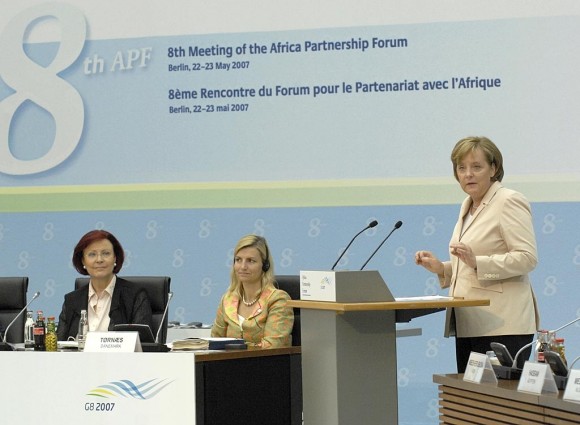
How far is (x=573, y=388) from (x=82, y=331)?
7.08ft

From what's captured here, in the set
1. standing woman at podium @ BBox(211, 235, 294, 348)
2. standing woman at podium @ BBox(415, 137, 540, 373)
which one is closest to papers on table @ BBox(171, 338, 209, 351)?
standing woman at podium @ BBox(211, 235, 294, 348)

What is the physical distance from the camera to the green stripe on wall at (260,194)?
5277 millimetres

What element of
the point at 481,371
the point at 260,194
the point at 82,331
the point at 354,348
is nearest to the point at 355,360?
the point at 354,348

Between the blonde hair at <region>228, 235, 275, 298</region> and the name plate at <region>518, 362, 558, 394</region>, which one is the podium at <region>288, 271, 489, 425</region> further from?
the blonde hair at <region>228, 235, 275, 298</region>

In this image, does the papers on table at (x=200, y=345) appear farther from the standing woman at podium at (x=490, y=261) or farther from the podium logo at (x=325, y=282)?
the standing woman at podium at (x=490, y=261)

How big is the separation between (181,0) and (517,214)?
2766 millimetres

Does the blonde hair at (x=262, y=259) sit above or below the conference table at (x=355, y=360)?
above

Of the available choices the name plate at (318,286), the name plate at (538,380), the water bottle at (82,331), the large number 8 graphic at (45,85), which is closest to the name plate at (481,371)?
the name plate at (538,380)

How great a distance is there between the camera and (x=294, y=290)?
449 cm

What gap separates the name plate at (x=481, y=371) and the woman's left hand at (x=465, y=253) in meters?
0.40

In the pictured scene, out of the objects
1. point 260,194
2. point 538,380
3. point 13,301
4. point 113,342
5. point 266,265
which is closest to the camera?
point 538,380

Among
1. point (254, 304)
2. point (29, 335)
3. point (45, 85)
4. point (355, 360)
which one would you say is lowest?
point (355, 360)

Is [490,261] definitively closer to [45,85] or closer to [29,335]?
[29,335]

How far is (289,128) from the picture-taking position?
5.57 meters
